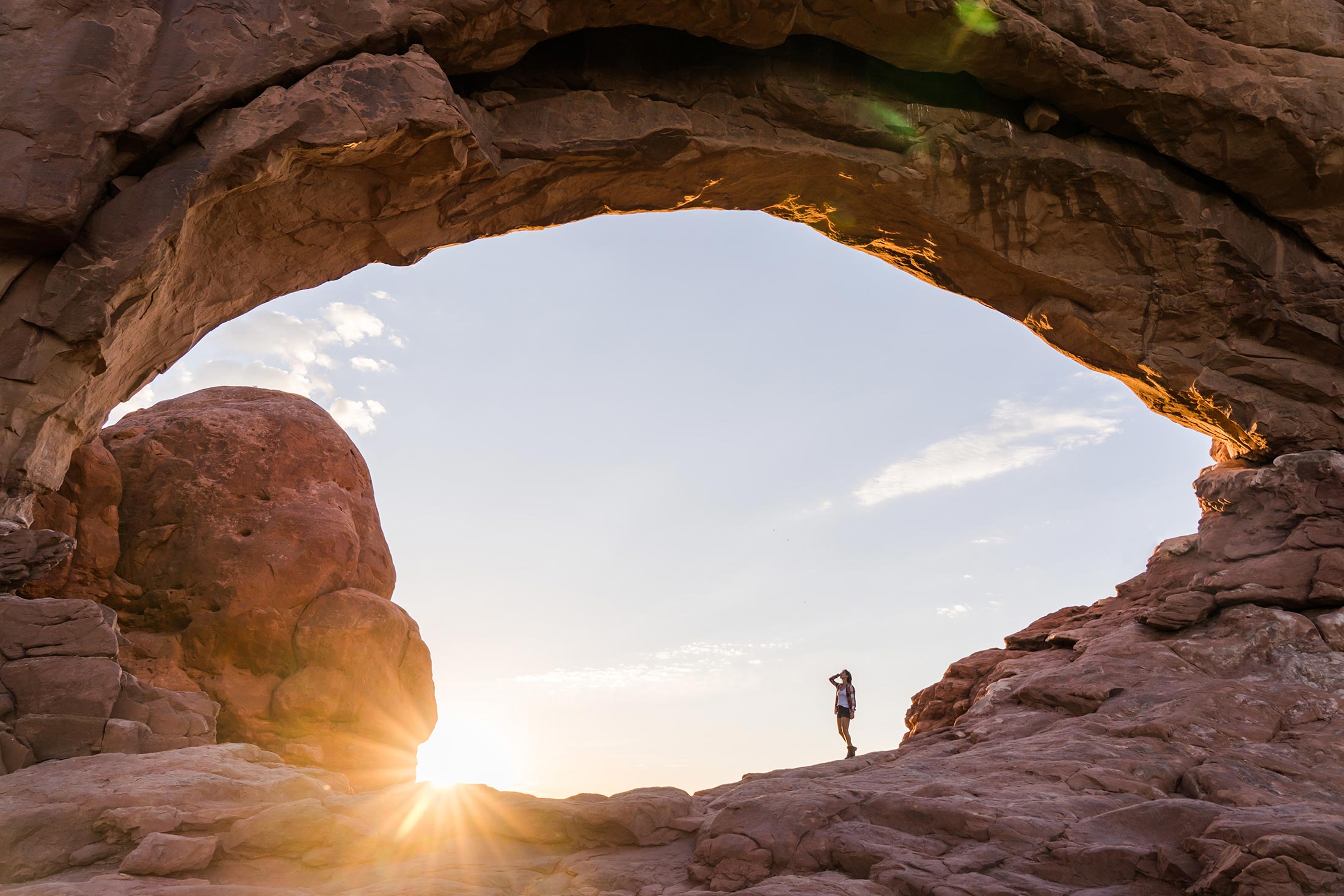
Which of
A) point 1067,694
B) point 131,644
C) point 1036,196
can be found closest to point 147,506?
point 131,644

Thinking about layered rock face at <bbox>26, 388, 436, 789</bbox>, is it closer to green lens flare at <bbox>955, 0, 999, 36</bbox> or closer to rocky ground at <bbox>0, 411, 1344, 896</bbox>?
rocky ground at <bbox>0, 411, 1344, 896</bbox>

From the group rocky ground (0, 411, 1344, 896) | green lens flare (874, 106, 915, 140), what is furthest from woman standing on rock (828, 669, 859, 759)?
green lens flare (874, 106, 915, 140)

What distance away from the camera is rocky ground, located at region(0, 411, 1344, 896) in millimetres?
6539

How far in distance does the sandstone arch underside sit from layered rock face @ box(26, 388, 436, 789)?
5.26m

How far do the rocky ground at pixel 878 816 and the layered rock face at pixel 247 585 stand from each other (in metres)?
6.84

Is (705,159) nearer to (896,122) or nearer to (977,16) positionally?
→ (896,122)

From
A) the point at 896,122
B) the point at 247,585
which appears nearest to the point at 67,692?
the point at 247,585

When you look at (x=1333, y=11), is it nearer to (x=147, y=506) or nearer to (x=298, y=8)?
(x=298, y=8)

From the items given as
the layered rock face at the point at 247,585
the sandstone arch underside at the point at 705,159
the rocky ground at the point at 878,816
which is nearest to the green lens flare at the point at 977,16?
the sandstone arch underside at the point at 705,159

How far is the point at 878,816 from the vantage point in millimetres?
7707

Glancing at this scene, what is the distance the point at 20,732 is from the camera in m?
9.06

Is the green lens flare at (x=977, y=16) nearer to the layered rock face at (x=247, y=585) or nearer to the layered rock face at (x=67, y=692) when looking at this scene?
the layered rock face at (x=67, y=692)

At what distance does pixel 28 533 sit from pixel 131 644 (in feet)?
20.6

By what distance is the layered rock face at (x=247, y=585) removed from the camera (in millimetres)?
15516
